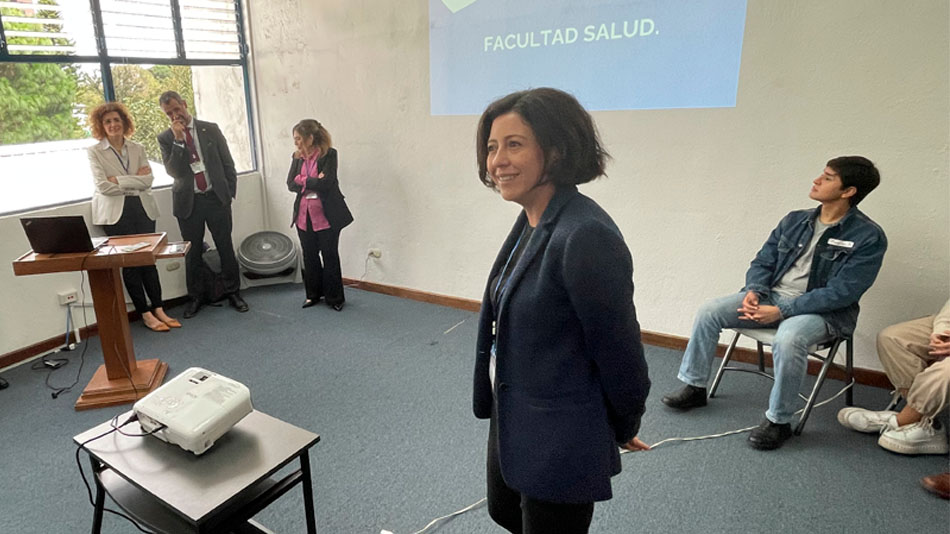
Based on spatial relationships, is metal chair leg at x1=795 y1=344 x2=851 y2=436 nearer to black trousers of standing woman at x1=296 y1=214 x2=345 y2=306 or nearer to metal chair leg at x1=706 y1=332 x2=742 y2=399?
metal chair leg at x1=706 y1=332 x2=742 y2=399

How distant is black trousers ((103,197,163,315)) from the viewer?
11.1 feet

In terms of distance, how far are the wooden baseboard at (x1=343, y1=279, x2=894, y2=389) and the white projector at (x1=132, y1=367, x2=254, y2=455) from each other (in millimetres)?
2473

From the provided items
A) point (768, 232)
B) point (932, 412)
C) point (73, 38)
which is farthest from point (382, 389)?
point (73, 38)

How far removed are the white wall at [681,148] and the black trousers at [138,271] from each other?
1248mm

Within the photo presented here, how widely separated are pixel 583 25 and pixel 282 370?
99.7 inches

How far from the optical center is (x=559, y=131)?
1.05m

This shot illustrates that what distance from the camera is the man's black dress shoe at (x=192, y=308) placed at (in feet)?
12.6

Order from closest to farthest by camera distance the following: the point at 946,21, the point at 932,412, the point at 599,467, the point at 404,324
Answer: the point at 599,467 < the point at 932,412 < the point at 946,21 < the point at 404,324

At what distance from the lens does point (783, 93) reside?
2.68 meters

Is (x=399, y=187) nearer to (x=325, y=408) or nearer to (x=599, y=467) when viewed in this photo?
(x=325, y=408)

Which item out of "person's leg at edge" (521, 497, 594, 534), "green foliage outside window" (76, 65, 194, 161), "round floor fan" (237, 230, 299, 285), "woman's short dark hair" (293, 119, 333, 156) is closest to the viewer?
"person's leg at edge" (521, 497, 594, 534)

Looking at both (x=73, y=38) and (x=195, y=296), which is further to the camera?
(x=195, y=296)

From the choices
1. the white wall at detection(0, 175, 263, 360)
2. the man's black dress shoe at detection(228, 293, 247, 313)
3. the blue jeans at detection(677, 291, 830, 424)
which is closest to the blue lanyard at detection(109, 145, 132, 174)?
the white wall at detection(0, 175, 263, 360)

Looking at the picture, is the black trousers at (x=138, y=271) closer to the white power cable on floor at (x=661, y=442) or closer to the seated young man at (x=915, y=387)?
the white power cable on floor at (x=661, y=442)
